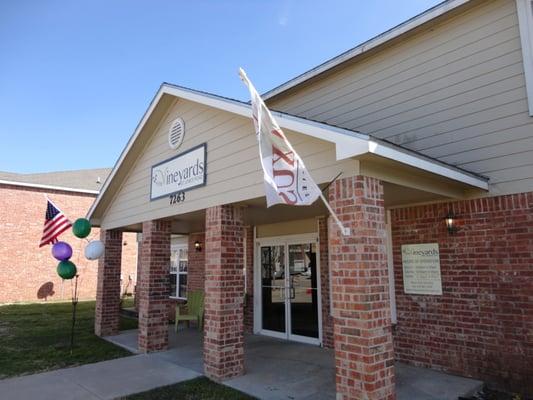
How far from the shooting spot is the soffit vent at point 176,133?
7.31 metres

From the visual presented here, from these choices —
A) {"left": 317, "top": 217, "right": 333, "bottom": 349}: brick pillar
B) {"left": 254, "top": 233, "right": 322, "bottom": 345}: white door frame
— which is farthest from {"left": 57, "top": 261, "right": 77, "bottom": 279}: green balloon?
{"left": 317, "top": 217, "right": 333, "bottom": 349}: brick pillar

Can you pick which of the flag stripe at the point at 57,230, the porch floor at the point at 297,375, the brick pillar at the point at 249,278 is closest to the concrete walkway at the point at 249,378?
the porch floor at the point at 297,375

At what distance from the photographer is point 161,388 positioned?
18.3ft

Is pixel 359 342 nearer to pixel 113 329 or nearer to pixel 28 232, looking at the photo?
pixel 113 329

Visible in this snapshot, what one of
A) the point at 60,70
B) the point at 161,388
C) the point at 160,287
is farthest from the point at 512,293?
the point at 60,70

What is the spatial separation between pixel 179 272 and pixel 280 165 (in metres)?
9.95

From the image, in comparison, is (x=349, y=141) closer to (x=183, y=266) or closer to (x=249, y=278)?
(x=249, y=278)

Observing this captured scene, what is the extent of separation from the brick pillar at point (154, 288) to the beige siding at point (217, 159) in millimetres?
462

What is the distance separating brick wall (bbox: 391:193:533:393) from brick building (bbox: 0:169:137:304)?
18.3 meters

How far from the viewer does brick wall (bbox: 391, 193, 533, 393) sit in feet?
16.1

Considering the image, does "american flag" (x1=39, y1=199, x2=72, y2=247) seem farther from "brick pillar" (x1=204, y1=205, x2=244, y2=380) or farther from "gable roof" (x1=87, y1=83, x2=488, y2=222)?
"gable roof" (x1=87, y1=83, x2=488, y2=222)

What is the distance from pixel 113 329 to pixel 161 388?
4934mm

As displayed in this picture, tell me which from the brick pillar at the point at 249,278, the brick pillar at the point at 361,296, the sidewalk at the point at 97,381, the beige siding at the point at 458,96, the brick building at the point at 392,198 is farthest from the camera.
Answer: the brick pillar at the point at 249,278

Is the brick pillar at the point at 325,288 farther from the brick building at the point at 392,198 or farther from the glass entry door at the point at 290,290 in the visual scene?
the glass entry door at the point at 290,290
